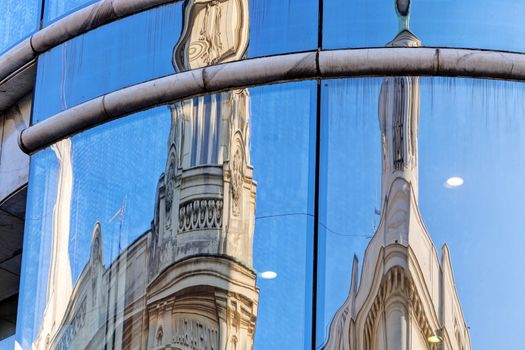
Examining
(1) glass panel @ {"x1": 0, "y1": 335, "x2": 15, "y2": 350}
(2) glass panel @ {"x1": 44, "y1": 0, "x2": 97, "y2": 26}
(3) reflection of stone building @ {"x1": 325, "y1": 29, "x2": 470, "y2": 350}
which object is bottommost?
(3) reflection of stone building @ {"x1": 325, "y1": 29, "x2": 470, "y2": 350}

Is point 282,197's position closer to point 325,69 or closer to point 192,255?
point 192,255

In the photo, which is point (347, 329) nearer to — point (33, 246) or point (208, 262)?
point (208, 262)

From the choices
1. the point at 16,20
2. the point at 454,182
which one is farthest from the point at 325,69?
the point at 16,20

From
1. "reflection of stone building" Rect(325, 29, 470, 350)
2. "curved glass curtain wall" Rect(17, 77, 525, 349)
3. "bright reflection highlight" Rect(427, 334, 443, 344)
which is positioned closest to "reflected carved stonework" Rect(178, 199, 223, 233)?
"curved glass curtain wall" Rect(17, 77, 525, 349)

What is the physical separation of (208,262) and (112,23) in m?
3.65

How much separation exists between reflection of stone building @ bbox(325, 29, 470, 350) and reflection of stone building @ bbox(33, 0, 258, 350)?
1.14m

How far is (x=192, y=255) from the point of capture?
612 inches

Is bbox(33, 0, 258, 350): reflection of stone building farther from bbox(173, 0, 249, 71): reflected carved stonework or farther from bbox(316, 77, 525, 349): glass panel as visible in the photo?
bbox(316, 77, 525, 349): glass panel

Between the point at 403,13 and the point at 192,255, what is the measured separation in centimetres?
353

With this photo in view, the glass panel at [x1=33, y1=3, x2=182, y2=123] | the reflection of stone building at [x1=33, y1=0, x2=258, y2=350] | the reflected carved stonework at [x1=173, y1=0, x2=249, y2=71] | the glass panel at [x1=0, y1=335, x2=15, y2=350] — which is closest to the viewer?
the reflection of stone building at [x1=33, y1=0, x2=258, y2=350]

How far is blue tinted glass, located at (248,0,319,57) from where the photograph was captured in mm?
16109

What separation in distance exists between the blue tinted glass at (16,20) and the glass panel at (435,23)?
4639 millimetres

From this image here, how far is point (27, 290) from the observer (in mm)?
17062

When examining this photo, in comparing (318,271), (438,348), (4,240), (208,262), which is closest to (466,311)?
(438,348)
